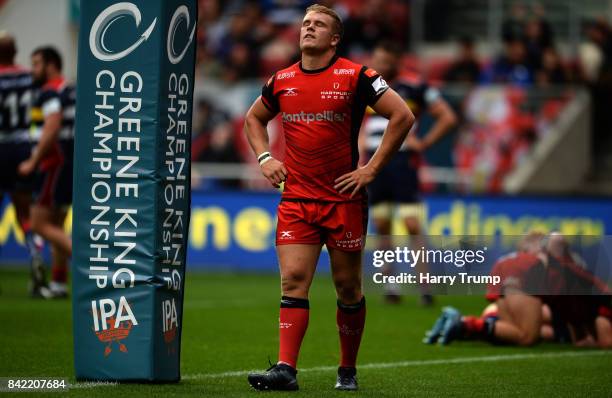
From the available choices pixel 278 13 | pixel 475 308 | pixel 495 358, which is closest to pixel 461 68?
pixel 278 13

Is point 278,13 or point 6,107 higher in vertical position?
point 278,13

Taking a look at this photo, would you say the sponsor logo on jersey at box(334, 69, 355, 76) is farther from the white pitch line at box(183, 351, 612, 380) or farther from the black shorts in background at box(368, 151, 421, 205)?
the black shorts in background at box(368, 151, 421, 205)

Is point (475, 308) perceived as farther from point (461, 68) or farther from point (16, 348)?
point (461, 68)

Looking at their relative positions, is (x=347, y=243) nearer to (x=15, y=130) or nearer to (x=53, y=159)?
(x=53, y=159)

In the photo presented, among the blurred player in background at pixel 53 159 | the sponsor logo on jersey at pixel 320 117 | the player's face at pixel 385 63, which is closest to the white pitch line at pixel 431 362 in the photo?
the sponsor logo on jersey at pixel 320 117

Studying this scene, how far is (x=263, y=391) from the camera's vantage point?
7070 mm

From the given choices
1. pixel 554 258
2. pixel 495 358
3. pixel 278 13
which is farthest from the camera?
pixel 278 13

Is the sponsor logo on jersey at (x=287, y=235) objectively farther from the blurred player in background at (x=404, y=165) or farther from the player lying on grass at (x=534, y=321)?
the blurred player in background at (x=404, y=165)

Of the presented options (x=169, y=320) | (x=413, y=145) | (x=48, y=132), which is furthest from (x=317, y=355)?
(x=413, y=145)

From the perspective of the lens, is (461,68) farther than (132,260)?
Yes

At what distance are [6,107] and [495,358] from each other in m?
6.59

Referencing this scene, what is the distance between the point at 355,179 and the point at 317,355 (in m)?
2.55

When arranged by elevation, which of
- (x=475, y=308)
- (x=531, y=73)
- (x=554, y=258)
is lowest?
(x=475, y=308)

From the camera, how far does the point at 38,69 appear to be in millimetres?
13664
